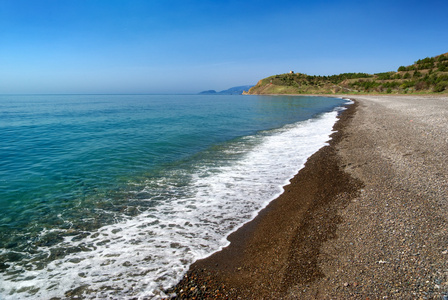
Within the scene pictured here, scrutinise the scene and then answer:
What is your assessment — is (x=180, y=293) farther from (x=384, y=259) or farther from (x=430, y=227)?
(x=430, y=227)

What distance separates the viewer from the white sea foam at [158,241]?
160 inches

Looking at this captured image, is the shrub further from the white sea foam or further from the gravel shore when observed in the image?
the white sea foam

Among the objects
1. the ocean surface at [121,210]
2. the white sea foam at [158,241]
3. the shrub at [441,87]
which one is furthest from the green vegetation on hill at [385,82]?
the white sea foam at [158,241]

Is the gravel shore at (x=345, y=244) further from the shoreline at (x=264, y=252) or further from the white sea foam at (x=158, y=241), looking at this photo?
the white sea foam at (x=158, y=241)

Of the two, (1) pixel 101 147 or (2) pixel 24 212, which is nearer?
(2) pixel 24 212

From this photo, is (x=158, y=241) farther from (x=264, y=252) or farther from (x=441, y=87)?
(x=441, y=87)

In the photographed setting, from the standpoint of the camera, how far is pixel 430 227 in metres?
4.61

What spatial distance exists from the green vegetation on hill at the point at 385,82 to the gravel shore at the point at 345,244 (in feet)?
181

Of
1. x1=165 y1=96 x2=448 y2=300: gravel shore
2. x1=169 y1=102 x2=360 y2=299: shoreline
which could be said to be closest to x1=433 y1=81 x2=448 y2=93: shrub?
x1=165 y1=96 x2=448 y2=300: gravel shore

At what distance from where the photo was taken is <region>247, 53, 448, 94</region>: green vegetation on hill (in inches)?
2164

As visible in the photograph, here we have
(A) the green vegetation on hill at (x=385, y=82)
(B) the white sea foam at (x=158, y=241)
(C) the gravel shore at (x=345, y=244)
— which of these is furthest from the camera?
(A) the green vegetation on hill at (x=385, y=82)

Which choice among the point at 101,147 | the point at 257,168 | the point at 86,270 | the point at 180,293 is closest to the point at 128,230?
the point at 86,270

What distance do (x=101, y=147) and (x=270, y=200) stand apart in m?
12.3

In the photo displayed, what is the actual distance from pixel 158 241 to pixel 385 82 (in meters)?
95.6
